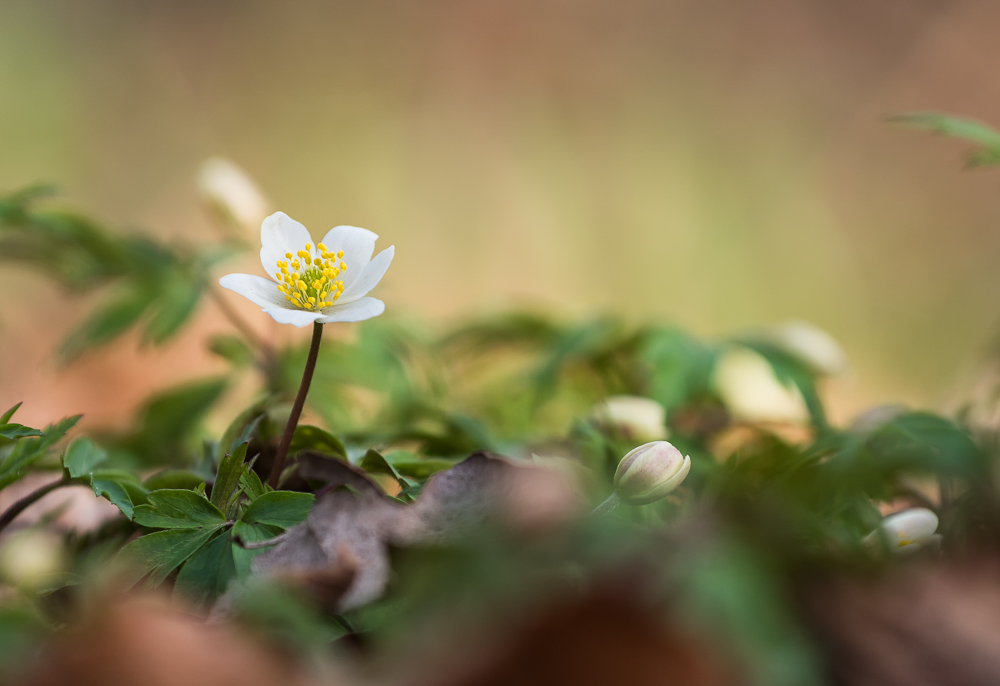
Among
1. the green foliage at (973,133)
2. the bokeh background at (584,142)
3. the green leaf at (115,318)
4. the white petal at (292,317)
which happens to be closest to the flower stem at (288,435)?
the white petal at (292,317)

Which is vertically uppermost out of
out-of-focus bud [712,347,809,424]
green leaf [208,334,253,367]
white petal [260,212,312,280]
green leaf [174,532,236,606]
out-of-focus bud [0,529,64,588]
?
white petal [260,212,312,280]

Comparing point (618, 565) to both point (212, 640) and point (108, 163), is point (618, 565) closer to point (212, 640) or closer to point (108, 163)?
point (212, 640)

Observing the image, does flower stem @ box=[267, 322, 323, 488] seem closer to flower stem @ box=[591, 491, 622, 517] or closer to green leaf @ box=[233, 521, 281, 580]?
green leaf @ box=[233, 521, 281, 580]

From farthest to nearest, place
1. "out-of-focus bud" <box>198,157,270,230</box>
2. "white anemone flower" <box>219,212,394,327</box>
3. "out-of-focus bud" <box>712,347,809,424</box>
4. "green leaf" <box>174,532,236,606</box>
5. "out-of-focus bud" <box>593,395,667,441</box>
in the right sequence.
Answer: "out-of-focus bud" <box>198,157,270,230</box>, "out-of-focus bud" <box>712,347,809,424</box>, "out-of-focus bud" <box>593,395,667,441</box>, "white anemone flower" <box>219,212,394,327</box>, "green leaf" <box>174,532,236,606</box>

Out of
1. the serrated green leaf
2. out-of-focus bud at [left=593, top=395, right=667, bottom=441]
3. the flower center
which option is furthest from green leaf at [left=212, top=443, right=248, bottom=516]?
out-of-focus bud at [left=593, top=395, right=667, bottom=441]

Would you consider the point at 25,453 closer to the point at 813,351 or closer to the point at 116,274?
the point at 116,274

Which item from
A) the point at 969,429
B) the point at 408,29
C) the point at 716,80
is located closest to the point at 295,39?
the point at 408,29

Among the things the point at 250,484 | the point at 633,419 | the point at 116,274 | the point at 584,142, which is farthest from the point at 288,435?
the point at 584,142
